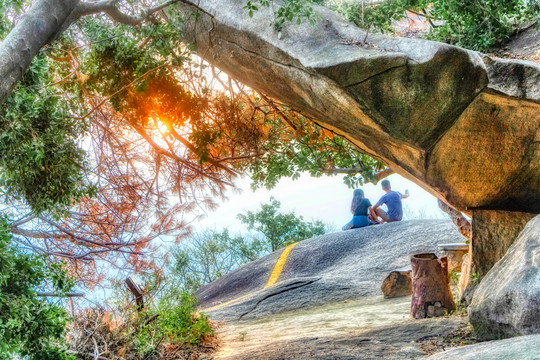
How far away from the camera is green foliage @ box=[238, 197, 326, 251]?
683 inches

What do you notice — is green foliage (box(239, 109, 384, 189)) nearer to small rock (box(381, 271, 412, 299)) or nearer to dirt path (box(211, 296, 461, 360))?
small rock (box(381, 271, 412, 299))

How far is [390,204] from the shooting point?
1339cm

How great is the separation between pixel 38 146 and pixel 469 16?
213 inches

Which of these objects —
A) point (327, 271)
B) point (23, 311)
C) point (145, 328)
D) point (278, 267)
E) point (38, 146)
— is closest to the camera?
point (23, 311)

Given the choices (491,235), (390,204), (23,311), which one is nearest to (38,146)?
(23,311)

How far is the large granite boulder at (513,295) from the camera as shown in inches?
154

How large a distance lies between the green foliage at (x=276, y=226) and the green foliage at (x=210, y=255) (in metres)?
0.46

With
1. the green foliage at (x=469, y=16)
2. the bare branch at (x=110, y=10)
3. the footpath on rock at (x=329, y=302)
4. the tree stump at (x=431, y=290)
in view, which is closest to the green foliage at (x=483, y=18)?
the green foliage at (x=469, y=16)

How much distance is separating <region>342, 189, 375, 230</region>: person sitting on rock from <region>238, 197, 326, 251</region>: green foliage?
3249mm

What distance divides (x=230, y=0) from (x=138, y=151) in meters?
3.03

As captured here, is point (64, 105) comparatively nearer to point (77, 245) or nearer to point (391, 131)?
point (77, 245)

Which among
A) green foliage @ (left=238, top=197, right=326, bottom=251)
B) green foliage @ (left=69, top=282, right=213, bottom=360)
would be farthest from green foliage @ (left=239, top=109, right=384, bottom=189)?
green foliage @ (left=238, top=197, right=326, bottom=251)

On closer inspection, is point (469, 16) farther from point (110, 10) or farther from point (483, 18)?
point (110, 10)

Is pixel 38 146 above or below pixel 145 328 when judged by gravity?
above
